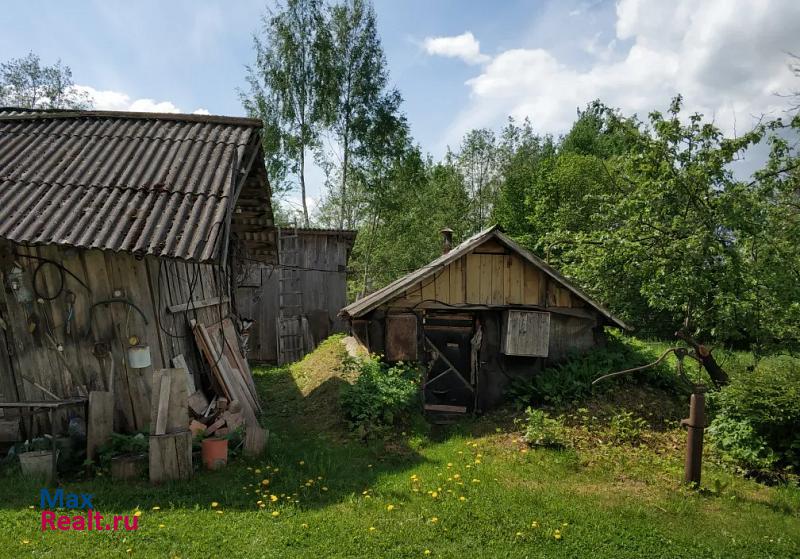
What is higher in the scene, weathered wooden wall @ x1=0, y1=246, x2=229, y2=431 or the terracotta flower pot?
weathered wooden wall @ x1=0, y1=246, x2=229, y2=431

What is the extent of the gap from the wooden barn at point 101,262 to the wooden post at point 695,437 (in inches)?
248

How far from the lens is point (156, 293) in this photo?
6.75 meters

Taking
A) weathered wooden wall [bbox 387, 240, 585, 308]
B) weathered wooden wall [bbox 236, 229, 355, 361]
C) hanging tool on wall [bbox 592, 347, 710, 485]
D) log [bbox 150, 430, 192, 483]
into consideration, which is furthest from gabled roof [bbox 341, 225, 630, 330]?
weathered wooden wall [bbox 236, 229, 355, 361]

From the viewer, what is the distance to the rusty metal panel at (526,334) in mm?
10164

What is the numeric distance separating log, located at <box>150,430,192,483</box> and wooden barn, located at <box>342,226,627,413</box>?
4.75 metres

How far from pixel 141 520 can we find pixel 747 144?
39.0 feet

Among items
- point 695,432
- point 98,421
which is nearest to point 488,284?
point 695,432

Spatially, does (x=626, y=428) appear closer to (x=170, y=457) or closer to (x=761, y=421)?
(x=761, y=421)

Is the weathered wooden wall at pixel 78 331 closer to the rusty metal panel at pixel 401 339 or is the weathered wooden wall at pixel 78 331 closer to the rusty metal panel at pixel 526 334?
the rusty metal panel at pixel 401 339

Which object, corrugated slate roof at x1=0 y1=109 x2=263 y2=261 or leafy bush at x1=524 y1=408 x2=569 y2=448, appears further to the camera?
leafy bush at x1=524 y1=408 x2=569 y2=448

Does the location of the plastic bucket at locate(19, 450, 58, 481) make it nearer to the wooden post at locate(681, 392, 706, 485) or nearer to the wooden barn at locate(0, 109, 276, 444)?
the wooden barn at locate(0, 109, 276, 444)

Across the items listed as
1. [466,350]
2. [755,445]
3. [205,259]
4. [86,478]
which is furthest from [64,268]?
[755,445]

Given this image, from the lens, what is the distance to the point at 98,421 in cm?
596

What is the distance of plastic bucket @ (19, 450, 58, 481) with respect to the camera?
5547 mm
